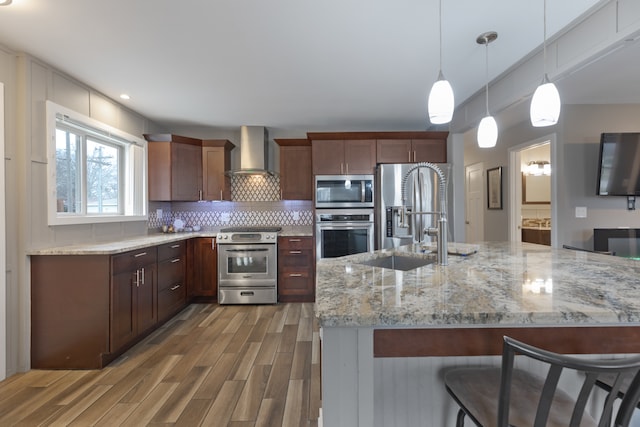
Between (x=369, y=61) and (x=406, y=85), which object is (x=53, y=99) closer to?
(x=369, y=61)

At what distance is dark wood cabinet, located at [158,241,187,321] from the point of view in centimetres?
303

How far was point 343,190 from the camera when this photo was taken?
12.4 feet

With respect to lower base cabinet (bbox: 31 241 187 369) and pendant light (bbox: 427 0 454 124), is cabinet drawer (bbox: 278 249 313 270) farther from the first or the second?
pendant light (bbox: 427 0 454 124)

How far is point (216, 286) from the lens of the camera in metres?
3.80

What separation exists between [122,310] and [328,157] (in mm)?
2733

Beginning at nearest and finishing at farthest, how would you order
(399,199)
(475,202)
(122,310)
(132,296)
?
(122,310) < (132,296) < (399,199) < (475,202)

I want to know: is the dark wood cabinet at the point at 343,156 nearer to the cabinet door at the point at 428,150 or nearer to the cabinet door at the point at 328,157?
the cabinet door at the point at 328,157

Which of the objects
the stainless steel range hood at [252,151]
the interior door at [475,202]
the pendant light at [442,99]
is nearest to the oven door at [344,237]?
the stainless steel range hood at [252,151]

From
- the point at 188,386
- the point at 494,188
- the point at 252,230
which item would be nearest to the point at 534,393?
the point at 188,386

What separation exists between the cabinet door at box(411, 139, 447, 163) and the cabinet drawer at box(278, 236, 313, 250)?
176cm

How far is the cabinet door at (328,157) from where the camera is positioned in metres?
3.83

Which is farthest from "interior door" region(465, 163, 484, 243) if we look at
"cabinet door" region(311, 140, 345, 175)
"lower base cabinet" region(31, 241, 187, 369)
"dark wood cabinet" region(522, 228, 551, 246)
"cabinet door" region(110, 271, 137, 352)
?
"lower base cabinet" region(31, 241, 187, 369)

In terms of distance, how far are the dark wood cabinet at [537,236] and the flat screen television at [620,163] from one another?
1533 millimetres

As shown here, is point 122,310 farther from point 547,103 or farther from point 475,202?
point 475,202
